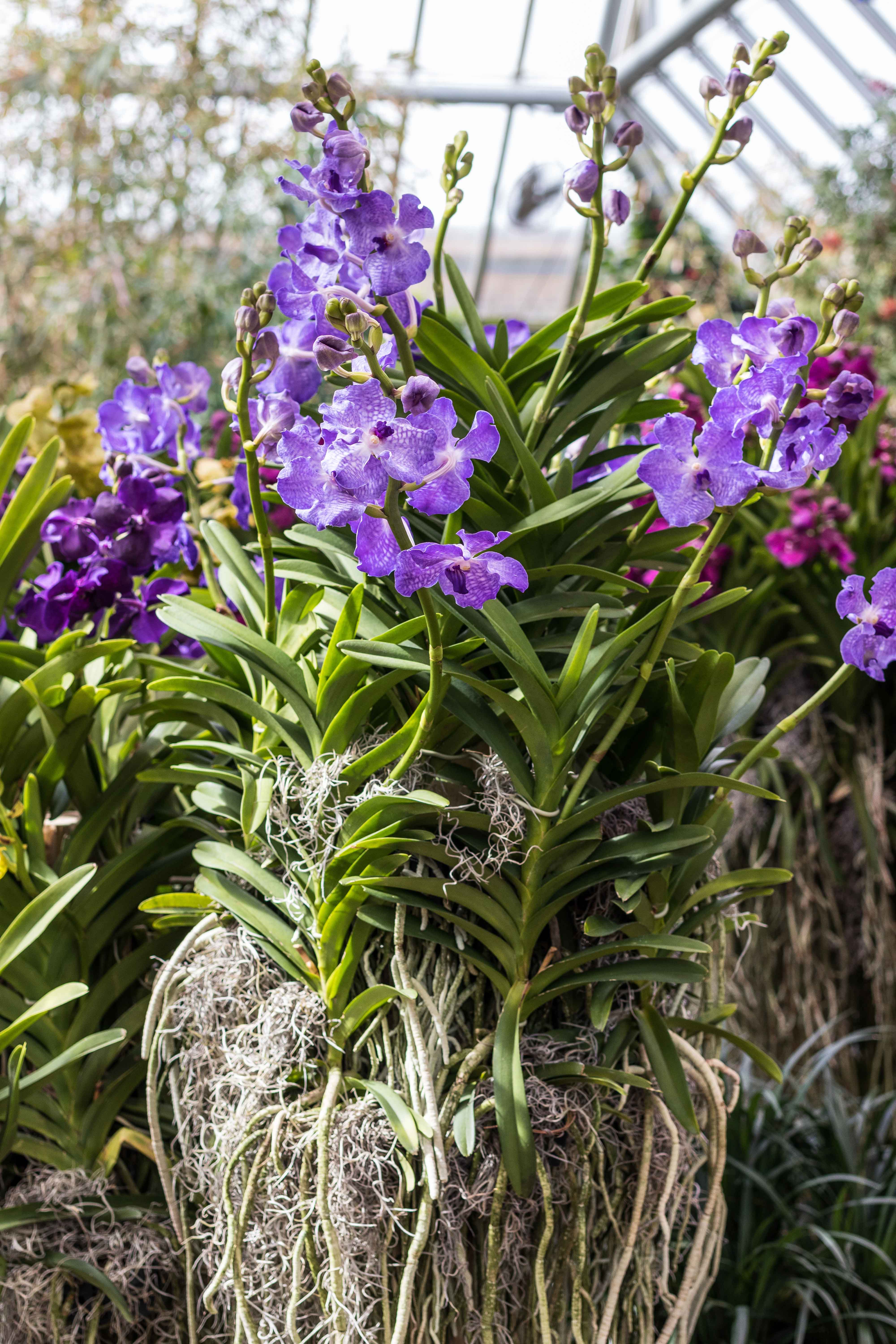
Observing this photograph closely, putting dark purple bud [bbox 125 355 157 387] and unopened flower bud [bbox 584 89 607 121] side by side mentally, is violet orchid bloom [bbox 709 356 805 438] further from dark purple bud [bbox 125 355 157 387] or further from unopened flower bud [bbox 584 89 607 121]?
dark purple bud [bbox 125 355 157 387]

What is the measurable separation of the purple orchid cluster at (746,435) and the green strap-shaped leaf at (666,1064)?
13.7 inches

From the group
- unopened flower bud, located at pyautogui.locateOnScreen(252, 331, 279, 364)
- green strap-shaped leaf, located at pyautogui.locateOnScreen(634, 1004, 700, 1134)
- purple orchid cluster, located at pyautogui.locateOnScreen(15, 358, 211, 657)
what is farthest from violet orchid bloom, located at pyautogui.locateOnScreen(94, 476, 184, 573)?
green strap-shaped leaf, located at pyautogui.locateOnScreen(634, 1004, 700, 1134)

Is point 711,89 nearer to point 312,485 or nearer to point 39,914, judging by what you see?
point 312,485

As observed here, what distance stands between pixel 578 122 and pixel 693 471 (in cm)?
25

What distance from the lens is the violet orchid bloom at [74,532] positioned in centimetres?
85

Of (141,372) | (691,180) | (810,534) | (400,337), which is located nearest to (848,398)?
(691,180)

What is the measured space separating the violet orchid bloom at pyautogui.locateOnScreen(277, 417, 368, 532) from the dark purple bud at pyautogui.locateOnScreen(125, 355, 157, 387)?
1.22ft

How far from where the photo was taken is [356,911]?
0.68 m

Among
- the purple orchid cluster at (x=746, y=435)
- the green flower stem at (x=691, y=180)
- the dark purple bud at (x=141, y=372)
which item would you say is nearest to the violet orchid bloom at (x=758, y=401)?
the purple orchid cluster at (x=746, y=435)

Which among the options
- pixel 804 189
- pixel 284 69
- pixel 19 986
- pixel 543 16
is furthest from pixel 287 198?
pixel 543 16

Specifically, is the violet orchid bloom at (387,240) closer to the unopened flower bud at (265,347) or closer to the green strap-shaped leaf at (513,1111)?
the unopened flower bud at (265,347)

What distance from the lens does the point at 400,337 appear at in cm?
60

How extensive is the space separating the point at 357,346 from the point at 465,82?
7382 millimetres

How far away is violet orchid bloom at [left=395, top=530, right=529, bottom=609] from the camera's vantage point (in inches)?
21.1
